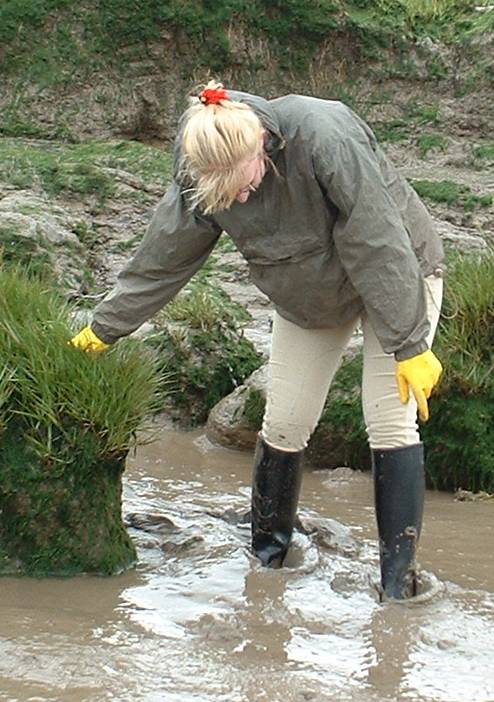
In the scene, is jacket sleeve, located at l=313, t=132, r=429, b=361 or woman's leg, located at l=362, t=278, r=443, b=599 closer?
Result: jacket sleeve, located at l=313, t=132, r=429, b=361

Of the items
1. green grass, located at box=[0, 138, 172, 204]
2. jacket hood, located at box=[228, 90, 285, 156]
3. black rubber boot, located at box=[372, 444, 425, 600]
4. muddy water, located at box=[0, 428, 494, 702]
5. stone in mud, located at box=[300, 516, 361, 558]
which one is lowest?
muddy water, located at box=[0, 428, 494, 702]

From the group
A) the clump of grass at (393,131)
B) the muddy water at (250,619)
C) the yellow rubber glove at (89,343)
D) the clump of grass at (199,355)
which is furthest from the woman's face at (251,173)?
the clump of grass at (393,131)

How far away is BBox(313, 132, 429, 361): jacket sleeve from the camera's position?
13.5ft

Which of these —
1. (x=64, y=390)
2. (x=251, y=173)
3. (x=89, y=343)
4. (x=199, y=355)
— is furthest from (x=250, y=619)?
(x=199, y=355)

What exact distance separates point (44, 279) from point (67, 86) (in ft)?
14.4

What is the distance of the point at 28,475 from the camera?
15.1 feet

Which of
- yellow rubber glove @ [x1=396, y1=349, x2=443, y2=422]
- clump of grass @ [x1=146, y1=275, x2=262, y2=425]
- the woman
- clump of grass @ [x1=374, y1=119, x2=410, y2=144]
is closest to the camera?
the woman

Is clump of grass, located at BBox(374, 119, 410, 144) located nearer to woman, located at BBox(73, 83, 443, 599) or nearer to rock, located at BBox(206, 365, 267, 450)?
rock, located at BBox(206, 365, 267, 450)

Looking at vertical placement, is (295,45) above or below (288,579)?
above

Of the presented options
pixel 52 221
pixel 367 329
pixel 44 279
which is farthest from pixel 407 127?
pixel 367 329

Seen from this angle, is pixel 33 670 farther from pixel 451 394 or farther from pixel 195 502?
pixel 451 394

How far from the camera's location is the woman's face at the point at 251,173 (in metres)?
4.00

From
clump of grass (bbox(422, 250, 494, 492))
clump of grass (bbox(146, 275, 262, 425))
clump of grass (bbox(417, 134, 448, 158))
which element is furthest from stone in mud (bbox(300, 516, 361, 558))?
clump of grass (bbox(417, 134, 448, 158))

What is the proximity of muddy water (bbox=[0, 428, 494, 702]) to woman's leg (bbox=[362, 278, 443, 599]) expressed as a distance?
12cm
